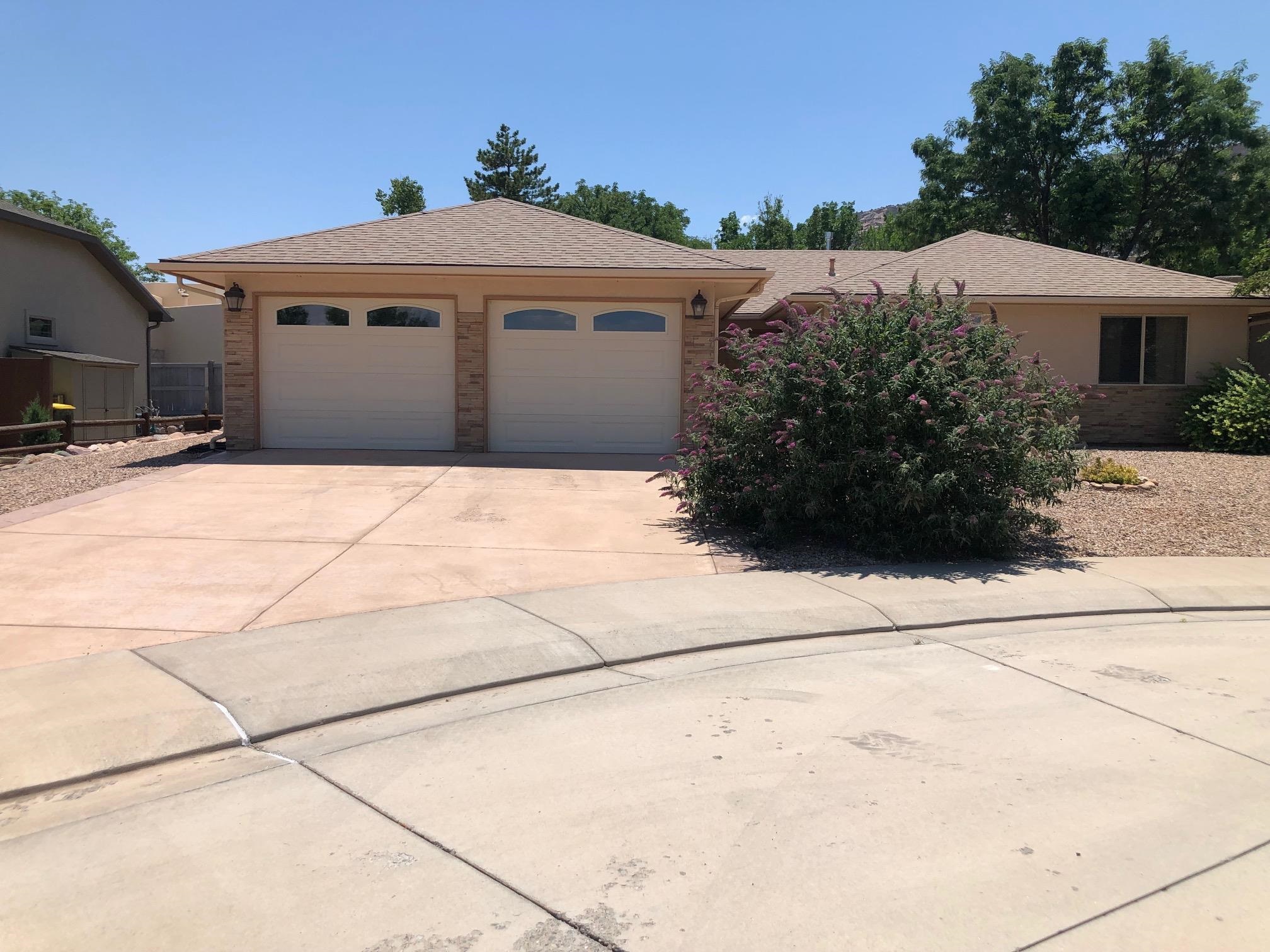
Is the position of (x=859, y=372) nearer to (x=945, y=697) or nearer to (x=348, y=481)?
(x=945, y=697)

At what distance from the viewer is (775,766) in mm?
5074

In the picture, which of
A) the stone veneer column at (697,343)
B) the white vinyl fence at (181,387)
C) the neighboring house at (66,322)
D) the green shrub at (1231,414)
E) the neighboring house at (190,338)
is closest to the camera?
the stone veneer column at (697,343)

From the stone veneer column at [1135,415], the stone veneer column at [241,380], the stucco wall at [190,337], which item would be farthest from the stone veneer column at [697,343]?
the stucco wall at [190,337]

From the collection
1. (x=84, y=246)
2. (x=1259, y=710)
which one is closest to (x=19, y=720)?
(x=1259, y=710)

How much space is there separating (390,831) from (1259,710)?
5.16 metres

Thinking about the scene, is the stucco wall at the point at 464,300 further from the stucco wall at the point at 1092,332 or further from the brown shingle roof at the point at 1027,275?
the stucco wall at the point at 1092,332

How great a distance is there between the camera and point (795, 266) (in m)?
23.6

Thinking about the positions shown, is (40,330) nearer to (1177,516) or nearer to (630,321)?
(630,321)

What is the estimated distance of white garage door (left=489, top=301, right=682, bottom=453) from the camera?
651 inches

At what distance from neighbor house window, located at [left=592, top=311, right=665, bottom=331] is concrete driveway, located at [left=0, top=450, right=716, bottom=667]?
295 cm

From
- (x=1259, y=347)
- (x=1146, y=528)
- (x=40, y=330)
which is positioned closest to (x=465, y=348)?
(x=1146, y=528)

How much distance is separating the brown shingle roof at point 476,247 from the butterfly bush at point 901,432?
5.42 meters

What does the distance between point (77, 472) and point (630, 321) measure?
8699 millimetres

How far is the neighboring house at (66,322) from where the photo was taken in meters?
23.6
